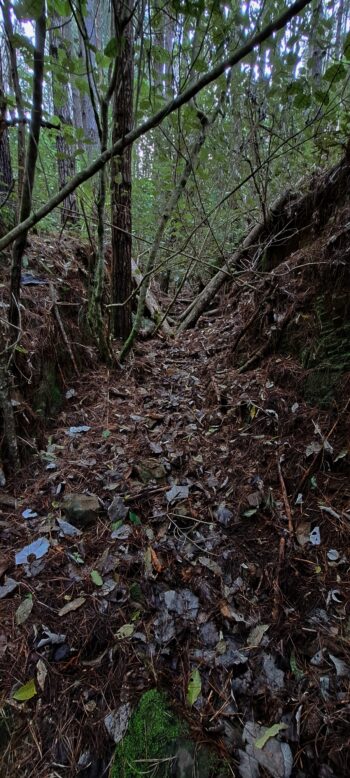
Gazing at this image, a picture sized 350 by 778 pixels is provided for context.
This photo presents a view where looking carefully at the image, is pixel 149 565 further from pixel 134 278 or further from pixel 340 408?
pixel 134 278

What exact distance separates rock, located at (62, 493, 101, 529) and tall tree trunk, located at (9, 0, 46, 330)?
52.0 inches

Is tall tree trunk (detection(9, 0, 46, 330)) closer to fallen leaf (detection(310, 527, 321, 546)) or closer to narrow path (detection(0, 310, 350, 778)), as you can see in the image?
narrow path (detection(0, 310, 350, 778))

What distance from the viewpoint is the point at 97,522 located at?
2305 mm

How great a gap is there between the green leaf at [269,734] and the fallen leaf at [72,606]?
98 cm

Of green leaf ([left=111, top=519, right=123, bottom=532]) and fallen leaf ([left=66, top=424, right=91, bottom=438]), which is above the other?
fallen leaf ([left=66, top=424, right=91, bottom=438])

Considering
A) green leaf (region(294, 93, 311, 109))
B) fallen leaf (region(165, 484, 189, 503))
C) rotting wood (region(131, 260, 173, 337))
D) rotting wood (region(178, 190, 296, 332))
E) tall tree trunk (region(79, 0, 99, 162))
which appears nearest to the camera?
tall tree trunk (region(79, 0, 99, 162))

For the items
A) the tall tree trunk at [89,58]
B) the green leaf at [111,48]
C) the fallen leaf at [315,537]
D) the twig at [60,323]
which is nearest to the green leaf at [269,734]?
the fallen leaf at [315,537]

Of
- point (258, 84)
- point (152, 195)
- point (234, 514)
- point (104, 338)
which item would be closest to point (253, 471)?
point (234, 514)

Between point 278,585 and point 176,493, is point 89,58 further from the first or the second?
Result: point 278,585

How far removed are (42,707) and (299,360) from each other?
8.44 ft

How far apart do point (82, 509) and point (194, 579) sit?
0.84 metres

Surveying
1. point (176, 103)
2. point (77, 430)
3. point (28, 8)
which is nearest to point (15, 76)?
point (28, 8)

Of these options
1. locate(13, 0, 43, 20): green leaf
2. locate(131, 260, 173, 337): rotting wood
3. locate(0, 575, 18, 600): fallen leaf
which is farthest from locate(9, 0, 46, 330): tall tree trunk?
locate(131, 260, 173, 337): rotting wood

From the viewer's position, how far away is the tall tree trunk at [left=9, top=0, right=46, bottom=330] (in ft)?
5.02
